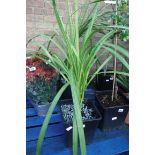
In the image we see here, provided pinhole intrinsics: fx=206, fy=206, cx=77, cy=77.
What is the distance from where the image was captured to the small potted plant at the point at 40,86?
1.25 metres

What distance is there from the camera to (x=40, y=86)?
1.29 meters

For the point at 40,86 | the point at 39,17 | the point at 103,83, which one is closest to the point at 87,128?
the point at 40,86

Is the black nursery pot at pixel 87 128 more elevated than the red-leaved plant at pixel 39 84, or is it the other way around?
the red-leaved plant at pixel 39 84

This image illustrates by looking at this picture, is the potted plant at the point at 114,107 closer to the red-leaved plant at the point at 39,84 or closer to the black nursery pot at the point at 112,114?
the black nursery pot at the point at 112,114

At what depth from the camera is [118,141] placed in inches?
43.9

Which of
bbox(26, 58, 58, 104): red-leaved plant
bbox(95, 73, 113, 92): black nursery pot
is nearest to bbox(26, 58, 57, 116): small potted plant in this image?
bbox(26, 58, 58, 104): red-leaved plant

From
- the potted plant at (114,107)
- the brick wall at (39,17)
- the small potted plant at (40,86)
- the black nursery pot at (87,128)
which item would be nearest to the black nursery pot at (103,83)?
the potted plant at (114,107)

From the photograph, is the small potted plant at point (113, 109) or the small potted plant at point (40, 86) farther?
the small potted plant at point (40, 86)

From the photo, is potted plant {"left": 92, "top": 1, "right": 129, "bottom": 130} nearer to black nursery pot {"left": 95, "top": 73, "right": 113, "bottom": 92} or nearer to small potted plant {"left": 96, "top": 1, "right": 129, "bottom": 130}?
small potted plant {"left": 96, "top": 1, "right": 129, "bottom": 130}
